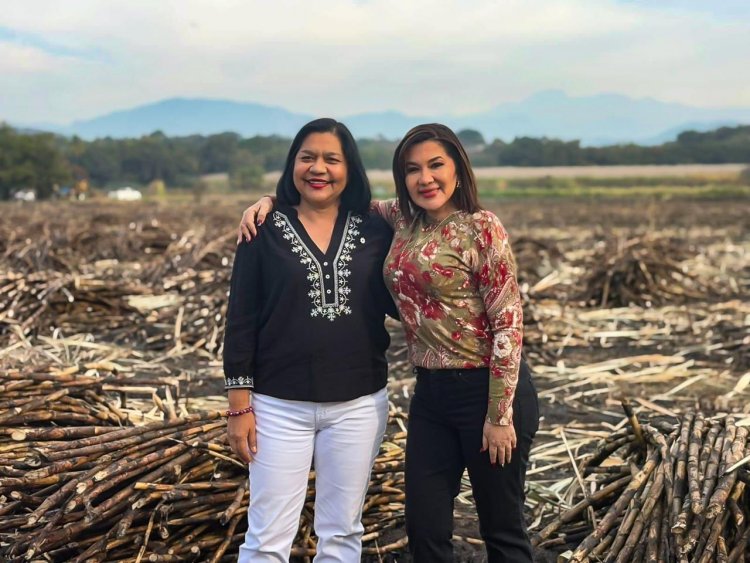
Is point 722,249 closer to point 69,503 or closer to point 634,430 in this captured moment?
point 634,430

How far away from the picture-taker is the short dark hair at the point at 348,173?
2.56m

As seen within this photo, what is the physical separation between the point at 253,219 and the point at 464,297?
78 centimetres

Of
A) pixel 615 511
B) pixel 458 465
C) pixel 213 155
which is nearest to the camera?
pixel 458 465

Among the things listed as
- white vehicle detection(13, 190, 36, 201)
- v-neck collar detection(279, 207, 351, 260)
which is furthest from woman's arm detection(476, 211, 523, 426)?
white vehicle detection(13, 190, 36, 201)

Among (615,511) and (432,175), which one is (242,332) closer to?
(432,175)

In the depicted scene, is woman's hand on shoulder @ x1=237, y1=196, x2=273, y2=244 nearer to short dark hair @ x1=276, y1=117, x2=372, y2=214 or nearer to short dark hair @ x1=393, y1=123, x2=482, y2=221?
short dark hair @ x1=276, y1=117, x2=372, y2=214

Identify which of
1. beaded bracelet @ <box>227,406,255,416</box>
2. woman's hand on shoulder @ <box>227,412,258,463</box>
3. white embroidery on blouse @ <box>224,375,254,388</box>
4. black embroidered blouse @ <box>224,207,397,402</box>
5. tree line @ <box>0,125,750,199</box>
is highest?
tree line @ <box>0,125,750,199</box>

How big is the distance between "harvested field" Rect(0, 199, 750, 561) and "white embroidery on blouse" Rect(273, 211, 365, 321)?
41.6 inches

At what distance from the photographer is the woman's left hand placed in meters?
2.43

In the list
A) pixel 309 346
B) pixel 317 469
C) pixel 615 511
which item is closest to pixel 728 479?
pixel 615 511

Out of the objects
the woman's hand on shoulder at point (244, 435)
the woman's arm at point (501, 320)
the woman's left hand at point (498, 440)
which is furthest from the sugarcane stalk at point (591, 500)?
the woman's hand on shoulder at point (244, 435)

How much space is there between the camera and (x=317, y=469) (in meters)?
2.71

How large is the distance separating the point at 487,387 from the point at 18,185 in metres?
60.1

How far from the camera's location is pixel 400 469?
3.68m
